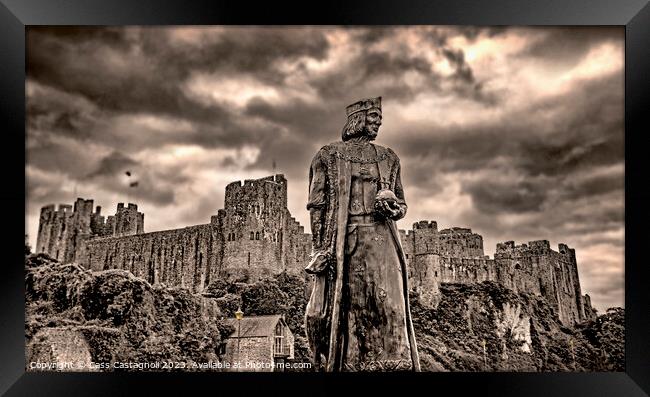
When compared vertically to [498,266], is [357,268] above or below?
below

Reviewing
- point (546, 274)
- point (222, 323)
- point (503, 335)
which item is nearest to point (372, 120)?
point (546, 274)

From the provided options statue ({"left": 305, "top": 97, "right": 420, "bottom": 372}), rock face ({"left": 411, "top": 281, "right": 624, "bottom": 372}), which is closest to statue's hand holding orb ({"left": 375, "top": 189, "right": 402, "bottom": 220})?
statue ({"left": 305, "top": 97, "right": 420, "bottom": 372})

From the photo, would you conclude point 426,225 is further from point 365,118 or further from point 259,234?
point 365,118

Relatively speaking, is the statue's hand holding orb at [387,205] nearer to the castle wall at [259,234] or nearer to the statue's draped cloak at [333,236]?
the statue's draped cloak at [333,236]

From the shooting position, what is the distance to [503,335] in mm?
20172

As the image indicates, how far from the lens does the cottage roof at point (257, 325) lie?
19141 mm

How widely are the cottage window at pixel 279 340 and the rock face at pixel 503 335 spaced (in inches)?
146

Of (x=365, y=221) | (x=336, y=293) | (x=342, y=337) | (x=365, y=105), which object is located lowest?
(x=342, y=337)

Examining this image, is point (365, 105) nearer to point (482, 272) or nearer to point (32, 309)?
point (32, 309)

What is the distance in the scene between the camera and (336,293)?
5980mm

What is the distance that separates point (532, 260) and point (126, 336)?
11798 millimetres

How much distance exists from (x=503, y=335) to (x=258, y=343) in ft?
23.8

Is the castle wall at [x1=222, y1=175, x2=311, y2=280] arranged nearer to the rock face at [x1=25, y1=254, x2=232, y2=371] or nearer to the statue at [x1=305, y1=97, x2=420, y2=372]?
the rock face at [x1=25, y1=254, x2=232, y2=371]
